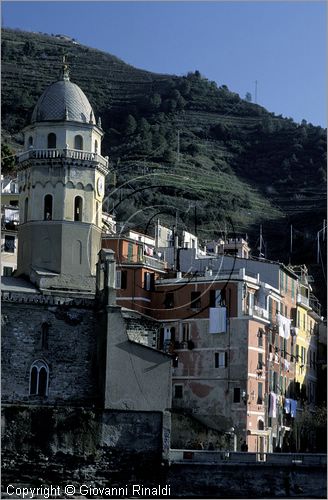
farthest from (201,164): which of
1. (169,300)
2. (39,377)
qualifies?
(39,377)

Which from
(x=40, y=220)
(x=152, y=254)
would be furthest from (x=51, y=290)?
(x=152, y=254)

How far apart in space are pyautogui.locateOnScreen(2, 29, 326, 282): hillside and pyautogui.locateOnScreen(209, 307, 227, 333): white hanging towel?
32688mm

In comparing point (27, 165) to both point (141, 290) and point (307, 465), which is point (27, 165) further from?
point (307, 465)

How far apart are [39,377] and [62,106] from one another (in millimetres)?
13927

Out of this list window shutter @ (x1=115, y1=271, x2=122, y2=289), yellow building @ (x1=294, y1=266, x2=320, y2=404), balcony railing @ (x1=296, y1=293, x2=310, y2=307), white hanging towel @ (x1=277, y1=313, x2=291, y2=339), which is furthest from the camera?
balcony railing @ (x1=296, y1=293, x2=310, y2=307)

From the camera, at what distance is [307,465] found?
64500mm

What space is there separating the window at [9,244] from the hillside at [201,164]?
78.4 ft

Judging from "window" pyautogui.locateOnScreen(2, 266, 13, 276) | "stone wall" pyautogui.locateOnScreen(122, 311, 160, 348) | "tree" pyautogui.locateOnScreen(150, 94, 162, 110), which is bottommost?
"stone wall" pyautogui.locateOnScreen(122, 311, 160, 348)

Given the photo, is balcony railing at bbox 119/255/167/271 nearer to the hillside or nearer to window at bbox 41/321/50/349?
window at bbox 41/321/50/349

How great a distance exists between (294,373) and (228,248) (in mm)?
13050

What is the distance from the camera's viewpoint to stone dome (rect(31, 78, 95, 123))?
69.4 m

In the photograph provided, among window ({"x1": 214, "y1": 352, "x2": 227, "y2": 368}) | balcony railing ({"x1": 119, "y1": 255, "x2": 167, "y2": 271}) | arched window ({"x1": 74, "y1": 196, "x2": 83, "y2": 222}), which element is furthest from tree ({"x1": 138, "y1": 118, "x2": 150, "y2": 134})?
arched window ({"x1": 74, "y1": 196, "x2": 83, "y2": 222})

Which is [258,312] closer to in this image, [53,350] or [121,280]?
[121,280]

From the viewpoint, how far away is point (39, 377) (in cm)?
6444
